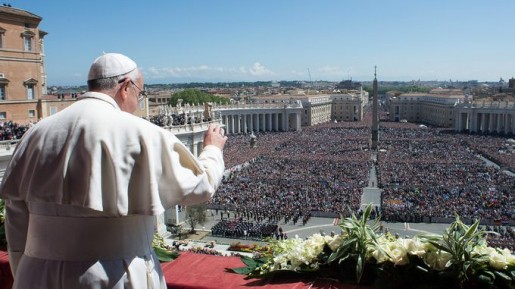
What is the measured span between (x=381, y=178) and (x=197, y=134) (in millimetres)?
22796

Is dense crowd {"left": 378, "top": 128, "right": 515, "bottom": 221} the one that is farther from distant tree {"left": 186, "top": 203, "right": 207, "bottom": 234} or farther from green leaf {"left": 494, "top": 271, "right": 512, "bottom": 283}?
green leaf {"left": 494, "top": 271, "right": 512, "bottom": 283}

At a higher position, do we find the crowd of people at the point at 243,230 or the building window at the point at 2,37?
the building window at the point at 2,37

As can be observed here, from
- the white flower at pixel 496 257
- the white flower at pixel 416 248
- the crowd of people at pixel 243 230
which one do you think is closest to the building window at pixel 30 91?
the crowd of people at pixel 243 230

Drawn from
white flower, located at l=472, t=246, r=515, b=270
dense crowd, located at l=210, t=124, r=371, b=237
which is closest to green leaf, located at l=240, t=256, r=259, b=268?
white flower, located at l=472, t=246, r=515, b=270

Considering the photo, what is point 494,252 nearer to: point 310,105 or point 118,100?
point 118,100

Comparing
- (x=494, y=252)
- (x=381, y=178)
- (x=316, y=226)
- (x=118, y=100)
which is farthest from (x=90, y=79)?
(x=381, y=178)

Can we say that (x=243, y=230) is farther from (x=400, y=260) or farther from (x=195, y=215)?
(x=400, y=260)

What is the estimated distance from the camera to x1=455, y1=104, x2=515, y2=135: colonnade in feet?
310

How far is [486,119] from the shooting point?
331 ft

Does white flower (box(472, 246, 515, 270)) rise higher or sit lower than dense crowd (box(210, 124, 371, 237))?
higher

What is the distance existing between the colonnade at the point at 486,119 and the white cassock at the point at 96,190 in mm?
102434

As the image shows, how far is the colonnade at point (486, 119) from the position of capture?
94562mm

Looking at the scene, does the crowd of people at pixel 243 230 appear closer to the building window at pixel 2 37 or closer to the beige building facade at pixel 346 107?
the building window at pixel 2 37

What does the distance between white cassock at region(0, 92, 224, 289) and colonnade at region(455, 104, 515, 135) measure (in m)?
102
